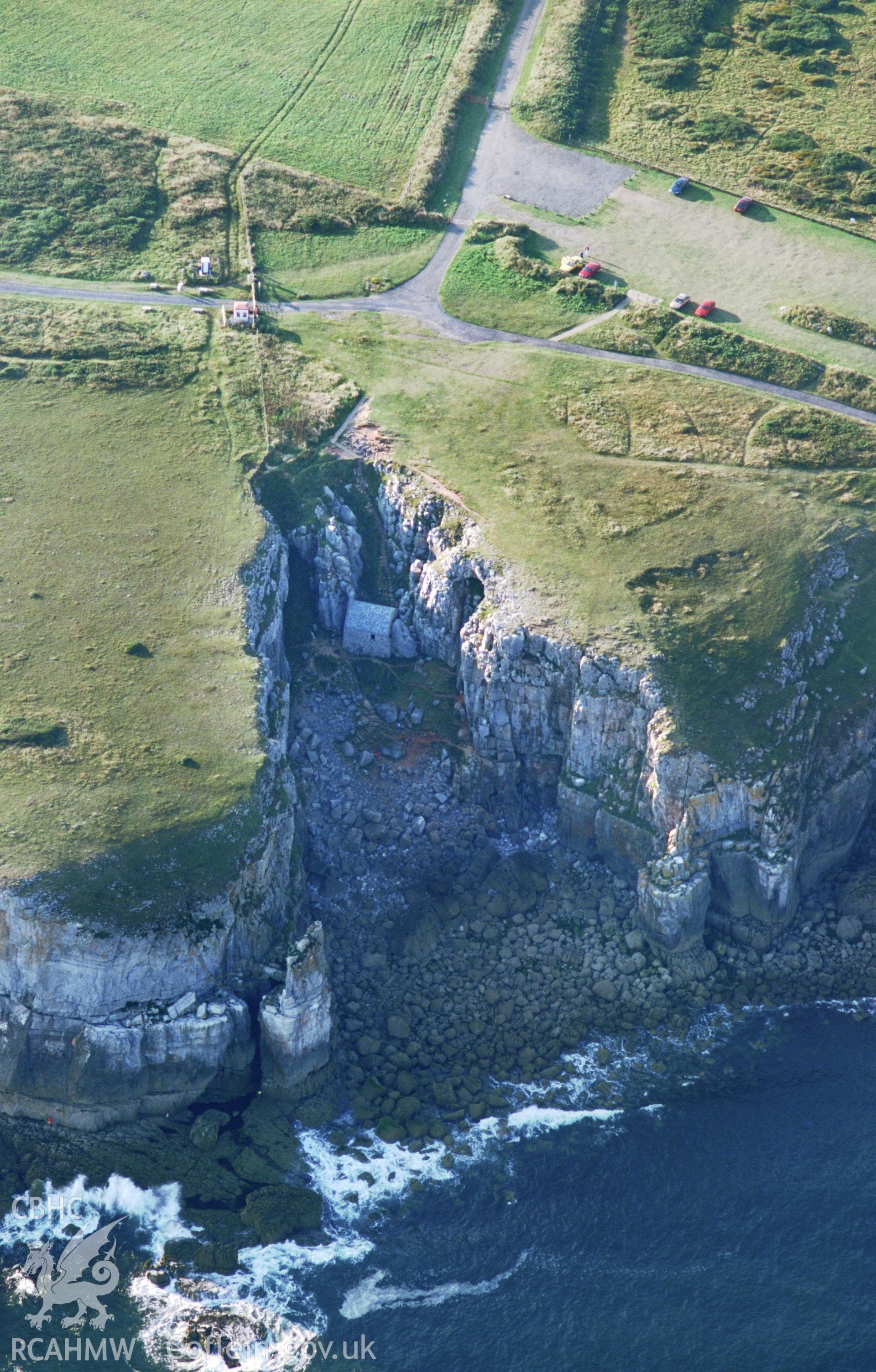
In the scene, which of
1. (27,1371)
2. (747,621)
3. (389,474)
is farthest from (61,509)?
(27,1371)

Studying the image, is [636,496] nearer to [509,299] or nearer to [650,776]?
[650,776]

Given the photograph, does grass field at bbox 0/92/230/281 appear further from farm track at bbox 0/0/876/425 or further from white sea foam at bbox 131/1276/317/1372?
white sea foam at bbox 131/1276/317/1372

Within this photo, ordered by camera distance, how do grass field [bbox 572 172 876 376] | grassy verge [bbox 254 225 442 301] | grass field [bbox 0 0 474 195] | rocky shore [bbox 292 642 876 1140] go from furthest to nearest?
grass field [bbox 0 0 474 195], grassy verge [bbox 254 225 442 301], grass field [bbox 572 172 876 376], rocky shore [bbox 292 642 876 1140]

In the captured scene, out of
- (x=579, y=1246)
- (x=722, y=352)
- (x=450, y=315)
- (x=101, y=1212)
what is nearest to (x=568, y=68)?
(x=450, y=315)

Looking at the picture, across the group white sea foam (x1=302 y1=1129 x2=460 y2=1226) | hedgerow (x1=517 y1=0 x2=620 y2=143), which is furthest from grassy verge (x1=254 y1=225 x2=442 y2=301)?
white sea foam (x1=302 y1=1129 x2=460 y2=1226)

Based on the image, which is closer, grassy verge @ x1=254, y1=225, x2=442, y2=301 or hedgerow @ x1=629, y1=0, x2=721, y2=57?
grassy verge @ x1=254, y1=225, x2=442, y2=301

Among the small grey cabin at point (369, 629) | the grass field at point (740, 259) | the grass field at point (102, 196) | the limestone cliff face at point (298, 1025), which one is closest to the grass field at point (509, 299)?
the grass field at point (740, 259)

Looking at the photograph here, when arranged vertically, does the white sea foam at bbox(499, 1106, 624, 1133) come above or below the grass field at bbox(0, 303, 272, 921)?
below
